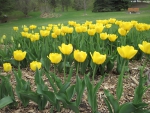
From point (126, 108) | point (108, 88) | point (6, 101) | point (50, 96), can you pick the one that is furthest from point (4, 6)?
point (126, 108)

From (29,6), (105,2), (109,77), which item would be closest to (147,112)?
(109,77)

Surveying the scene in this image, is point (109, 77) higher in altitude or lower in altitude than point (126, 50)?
lower

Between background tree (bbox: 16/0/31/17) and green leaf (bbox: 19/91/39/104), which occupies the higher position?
background tree (bbox: 16/0/31/17)

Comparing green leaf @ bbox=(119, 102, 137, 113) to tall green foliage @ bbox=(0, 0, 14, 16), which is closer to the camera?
green leaf @ bbox=(119, 102, 137, 113)

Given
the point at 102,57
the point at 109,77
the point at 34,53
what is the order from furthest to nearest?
the point at 34,53
the point at 109,77
the point at 102,57

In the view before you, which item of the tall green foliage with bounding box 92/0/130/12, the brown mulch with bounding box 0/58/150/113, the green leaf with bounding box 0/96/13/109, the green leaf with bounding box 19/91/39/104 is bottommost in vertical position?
the brown mulch with bounding box 0/58/150/113

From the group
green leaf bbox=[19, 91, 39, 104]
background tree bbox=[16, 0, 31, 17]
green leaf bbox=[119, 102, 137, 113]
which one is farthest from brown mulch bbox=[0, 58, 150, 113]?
background tree bbox=[16, 0, 31, 17]

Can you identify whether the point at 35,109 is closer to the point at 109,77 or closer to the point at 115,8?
the point at 109,77

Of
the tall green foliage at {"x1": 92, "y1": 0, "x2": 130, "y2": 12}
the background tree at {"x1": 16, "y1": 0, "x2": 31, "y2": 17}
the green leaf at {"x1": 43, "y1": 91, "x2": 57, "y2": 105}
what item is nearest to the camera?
the green leaf at {"x1": 43, "y1": 91, "x2": 57, "y2": 105}

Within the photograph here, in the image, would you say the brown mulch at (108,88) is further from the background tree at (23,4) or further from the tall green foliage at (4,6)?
the background tree at (23,4)

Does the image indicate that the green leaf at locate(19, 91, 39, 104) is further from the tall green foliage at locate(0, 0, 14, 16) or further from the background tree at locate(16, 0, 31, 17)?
the background tree at locate(16, 0, 31, 17)

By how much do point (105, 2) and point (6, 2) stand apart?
15625 millimetres

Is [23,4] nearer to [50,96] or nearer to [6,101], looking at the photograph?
[6,101]

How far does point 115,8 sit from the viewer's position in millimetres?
33500
